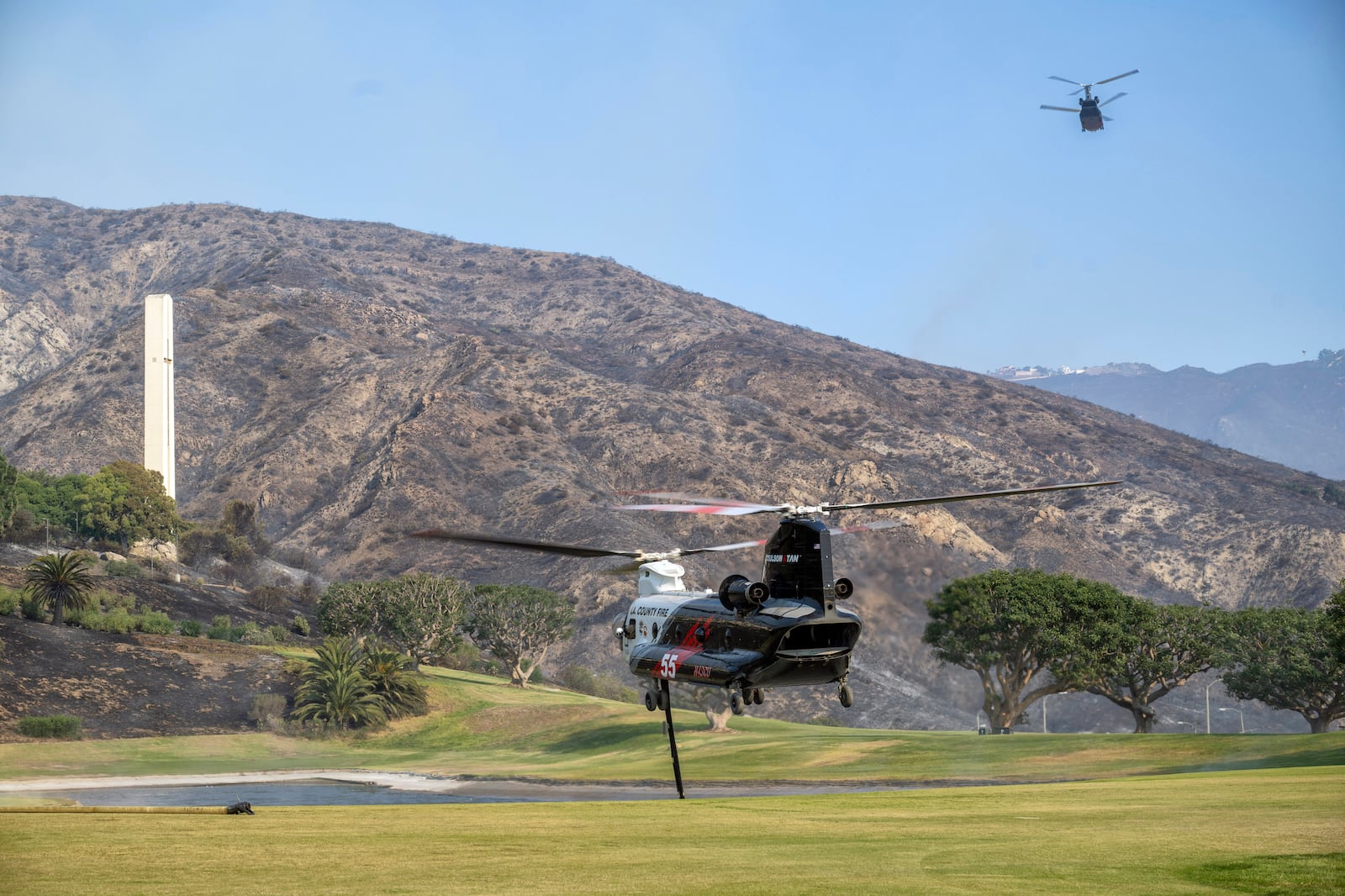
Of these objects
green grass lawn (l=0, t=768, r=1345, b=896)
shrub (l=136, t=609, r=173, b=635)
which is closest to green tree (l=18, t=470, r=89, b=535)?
shrub (l=136, t=609, r=173, b=635)

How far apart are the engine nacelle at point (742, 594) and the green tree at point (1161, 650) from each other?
181ft

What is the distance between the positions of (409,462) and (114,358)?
186 feet

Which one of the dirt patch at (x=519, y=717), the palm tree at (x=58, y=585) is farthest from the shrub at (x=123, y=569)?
the dirt patch at (x=519, y=717)

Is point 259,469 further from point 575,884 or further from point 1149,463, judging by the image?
point 575,884

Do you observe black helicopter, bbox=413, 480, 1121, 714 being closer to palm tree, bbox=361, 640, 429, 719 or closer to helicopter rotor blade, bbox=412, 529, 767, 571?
helicopter rotor blade, bbox=412, 529, 767, 571

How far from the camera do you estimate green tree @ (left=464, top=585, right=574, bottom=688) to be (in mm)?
96625

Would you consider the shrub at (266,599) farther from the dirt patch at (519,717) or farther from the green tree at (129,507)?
the dirt patch at (519,717)

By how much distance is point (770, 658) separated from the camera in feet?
87.6

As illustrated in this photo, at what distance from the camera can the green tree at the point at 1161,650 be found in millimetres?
76875

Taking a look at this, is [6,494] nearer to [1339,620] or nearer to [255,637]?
[255,637]

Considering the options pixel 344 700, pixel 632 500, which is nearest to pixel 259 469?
pixel 632 500

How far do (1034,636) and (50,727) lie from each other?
55.6 meters

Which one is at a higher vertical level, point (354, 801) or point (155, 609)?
point (155, 609)

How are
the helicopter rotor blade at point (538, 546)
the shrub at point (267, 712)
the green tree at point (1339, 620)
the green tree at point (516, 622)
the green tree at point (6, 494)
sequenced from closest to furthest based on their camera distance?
the helicopter rotor blade at point (538, 546)
the green tree at point (1339, 620)
the shrub at point (267, 712)
the green tree at point (516, 622)
the green tree at point (6, 494)
